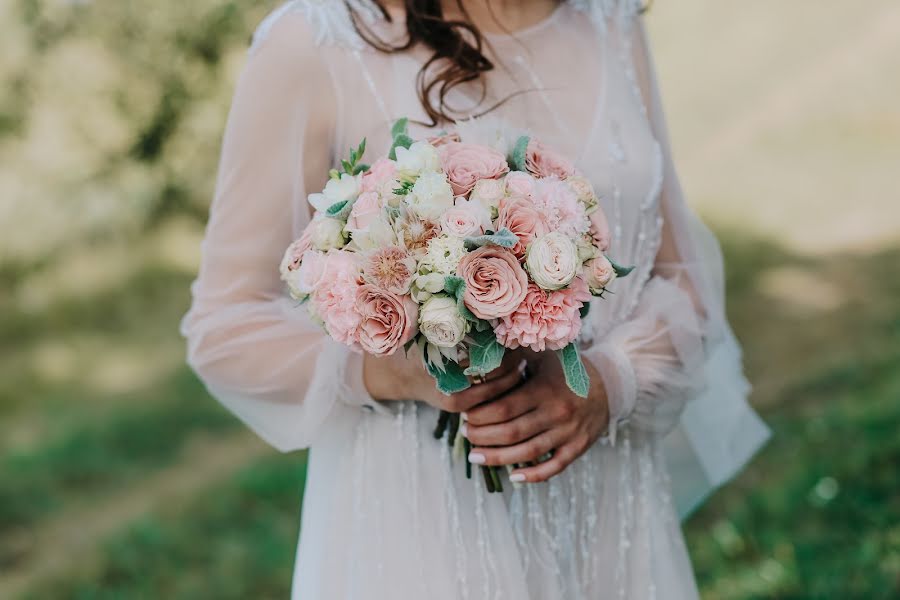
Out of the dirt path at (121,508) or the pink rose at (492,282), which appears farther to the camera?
the dirt path at (121,508)

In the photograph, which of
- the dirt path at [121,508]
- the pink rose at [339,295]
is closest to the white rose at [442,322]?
the pink rose at [339,295]

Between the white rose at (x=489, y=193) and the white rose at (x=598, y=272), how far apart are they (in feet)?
0.57

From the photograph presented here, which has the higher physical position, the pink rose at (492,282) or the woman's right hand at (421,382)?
the pink rose at (492,282)

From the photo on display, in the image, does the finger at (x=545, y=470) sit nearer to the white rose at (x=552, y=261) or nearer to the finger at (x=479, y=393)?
the finger at (x=479, y=393)

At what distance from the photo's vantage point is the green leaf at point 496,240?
1562mm

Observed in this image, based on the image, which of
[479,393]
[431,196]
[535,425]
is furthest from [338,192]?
[535,425]

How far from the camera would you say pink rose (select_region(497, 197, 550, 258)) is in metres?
1.61

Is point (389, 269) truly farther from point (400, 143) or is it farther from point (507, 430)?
point (507, 430)

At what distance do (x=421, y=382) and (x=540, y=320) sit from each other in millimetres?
326

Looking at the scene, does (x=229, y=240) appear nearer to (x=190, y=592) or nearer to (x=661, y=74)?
(x=190, y=592)

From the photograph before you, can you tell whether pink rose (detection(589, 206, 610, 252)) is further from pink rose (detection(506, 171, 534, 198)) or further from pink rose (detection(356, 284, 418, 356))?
pink rose (detection(356, 284, 418, 356))

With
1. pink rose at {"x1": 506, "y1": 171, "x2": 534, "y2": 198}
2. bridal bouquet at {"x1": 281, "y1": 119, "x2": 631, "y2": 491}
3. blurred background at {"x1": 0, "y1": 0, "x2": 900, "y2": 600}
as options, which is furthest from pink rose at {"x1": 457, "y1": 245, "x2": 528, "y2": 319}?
blurred background at {"x1": 0, "y1": 0, "x2": 900, "y2": 600}

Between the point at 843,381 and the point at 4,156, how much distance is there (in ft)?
19.3

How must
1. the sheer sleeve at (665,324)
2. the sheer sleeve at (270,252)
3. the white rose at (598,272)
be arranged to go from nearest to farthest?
the white rose at (598,272)
the sheer sleeve at (270,252)
the sheer sleeve at (665,324)
